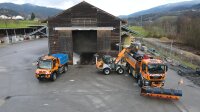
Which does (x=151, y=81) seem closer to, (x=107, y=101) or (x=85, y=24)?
(x=107, y=101)

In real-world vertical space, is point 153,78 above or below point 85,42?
below

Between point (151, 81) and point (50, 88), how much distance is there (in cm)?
910

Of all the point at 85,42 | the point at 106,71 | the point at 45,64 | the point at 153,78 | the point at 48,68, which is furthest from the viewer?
the point at 85,42

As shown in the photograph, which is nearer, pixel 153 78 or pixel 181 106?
pixel 181 106

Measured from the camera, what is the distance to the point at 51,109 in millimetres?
18203

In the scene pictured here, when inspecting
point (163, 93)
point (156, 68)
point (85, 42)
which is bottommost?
point (163, 93)

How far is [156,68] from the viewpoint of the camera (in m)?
21.9

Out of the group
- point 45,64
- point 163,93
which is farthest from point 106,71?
point 163,93

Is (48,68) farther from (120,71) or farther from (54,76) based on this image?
(120,71)

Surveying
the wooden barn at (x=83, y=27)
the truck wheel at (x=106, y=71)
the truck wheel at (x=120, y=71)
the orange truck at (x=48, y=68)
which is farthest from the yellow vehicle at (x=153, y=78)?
the wooden barn at (x=83, y=27)

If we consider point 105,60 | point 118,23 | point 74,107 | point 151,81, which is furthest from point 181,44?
point 74,107

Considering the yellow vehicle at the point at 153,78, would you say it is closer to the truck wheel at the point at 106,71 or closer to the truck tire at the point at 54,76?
the truck wheel at the point at 106,71

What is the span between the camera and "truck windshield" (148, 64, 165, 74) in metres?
21.8

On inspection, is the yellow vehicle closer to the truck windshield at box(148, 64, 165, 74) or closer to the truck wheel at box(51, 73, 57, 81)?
the truck windshield at box(148, 64, 165, 74)
